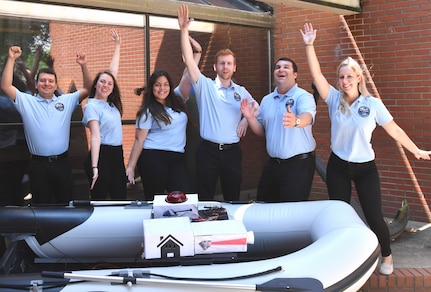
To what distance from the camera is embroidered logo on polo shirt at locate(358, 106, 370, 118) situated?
3.46 m

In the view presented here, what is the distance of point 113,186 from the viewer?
417cm

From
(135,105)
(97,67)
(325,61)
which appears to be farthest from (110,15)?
(325,61)

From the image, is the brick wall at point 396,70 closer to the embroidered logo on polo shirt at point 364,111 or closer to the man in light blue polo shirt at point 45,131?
the embroidered logo on polo shirt at point 364,111

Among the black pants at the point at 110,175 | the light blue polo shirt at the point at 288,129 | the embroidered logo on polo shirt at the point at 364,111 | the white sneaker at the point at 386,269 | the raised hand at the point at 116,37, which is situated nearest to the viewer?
the embroidered logo on polo shirt at the point at 364,111

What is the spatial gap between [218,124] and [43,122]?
136 cm

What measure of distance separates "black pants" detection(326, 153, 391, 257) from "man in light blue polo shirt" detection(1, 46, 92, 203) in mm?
2085

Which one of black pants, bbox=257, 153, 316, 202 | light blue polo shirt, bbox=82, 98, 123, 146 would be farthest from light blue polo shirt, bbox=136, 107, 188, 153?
black pants, bbox=257, 153, 316, 202

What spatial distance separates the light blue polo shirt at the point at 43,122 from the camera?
12.6ft

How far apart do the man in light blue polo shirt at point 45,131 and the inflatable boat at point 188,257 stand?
531 mm

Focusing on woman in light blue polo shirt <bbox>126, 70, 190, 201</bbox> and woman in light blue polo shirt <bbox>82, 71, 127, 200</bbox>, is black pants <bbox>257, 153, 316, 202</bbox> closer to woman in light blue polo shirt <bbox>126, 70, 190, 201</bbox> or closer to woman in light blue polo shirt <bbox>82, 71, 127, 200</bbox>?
woman in light blue polo shirt <bbox>126, 70, 190, 201</bbox>

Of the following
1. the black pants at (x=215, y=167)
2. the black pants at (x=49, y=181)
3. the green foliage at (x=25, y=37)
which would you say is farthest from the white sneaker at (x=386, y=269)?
the green foliage at (x=25, y=37)

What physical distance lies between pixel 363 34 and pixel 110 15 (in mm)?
2770

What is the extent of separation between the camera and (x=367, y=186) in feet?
11.5

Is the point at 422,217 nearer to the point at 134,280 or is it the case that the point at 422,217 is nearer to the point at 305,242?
the point at 305,242
